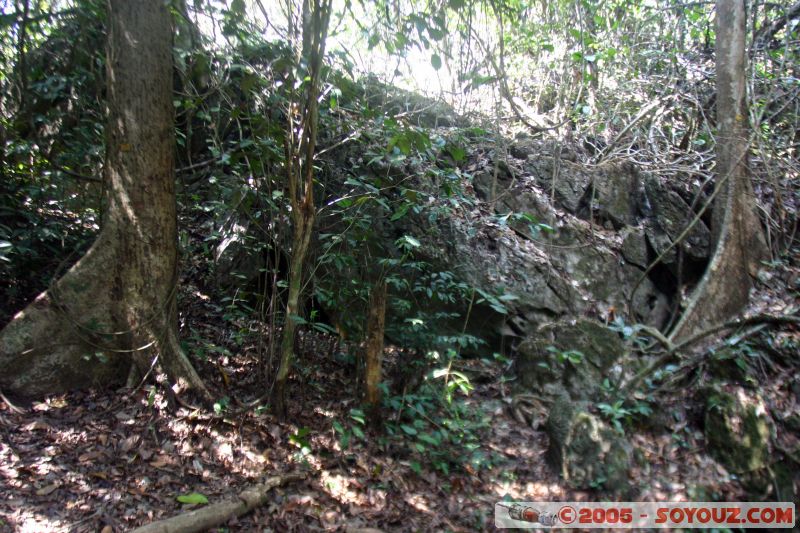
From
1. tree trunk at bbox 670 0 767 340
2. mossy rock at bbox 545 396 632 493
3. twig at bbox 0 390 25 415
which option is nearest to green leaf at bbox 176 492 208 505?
twig at bbox 0 390 25 415

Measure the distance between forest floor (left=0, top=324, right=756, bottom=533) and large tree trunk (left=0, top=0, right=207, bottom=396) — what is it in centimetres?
27

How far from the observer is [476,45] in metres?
5.05

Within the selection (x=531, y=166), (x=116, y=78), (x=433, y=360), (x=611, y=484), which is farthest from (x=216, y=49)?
(x=611, y=484)

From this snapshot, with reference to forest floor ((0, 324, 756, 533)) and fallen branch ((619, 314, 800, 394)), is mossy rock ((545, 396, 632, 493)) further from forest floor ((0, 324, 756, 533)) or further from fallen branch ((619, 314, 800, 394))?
fallen branch ((619, 314, 800, 394))

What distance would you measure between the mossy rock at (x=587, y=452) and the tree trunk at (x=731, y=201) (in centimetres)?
261

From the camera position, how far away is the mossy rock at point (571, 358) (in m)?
5.43

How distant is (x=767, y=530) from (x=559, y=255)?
12.7ft

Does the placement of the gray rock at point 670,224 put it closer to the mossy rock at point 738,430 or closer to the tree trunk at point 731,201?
the tree trunk at point 731,201

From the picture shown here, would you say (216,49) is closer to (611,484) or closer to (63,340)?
(63,340)

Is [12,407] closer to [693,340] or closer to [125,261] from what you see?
[125,261]

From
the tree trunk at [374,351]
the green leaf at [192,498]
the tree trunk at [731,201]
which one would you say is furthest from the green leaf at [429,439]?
the tree trunk at [731,201]

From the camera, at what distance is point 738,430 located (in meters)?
4.32

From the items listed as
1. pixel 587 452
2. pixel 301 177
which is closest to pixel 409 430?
pixel 587 452

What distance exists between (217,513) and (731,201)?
6723 mm
